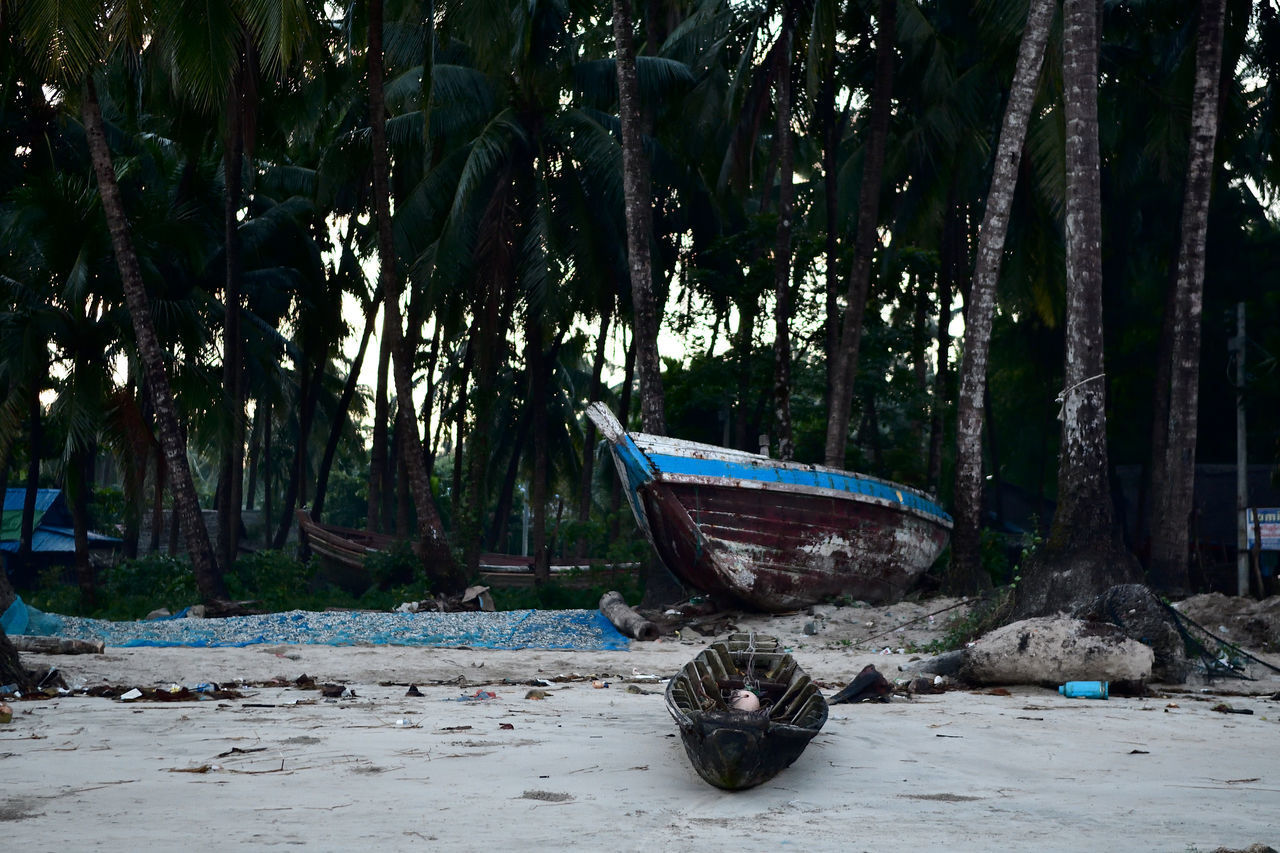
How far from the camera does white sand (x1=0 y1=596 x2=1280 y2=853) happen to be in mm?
4043

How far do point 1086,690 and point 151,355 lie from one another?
11.5 meters

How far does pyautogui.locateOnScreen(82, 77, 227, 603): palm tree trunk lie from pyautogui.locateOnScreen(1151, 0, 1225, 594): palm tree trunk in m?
11.8

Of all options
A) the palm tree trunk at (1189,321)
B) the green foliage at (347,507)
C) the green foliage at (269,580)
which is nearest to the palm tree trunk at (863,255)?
the palm tree trunk at (1189,321)

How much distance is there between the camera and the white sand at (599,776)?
4.04 meters

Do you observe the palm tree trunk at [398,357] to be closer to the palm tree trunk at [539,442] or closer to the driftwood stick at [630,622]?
the driftwood stick at [630,622]

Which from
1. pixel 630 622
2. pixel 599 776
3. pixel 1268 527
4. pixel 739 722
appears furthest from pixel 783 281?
pixel 739 722

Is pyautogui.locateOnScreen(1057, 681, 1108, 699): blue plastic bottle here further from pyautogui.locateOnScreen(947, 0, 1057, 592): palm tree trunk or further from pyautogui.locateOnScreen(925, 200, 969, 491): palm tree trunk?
pyautogui.locateOnScreen(925, 200, 969, 491): palm tree trunk

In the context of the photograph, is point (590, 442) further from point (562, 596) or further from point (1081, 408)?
point (1081, 408)

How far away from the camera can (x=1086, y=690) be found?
27.3 feet

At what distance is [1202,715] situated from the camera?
292 inches

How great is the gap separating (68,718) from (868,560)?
1002 cm

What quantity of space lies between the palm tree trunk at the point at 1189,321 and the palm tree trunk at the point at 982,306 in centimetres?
221

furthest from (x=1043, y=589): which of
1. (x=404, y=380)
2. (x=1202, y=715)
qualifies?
(x=404, y=380)

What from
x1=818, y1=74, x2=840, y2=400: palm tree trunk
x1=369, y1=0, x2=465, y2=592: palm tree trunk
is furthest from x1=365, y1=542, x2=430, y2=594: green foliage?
x1=818, y1=74, x2=840, y2=400: palm tree trunk
